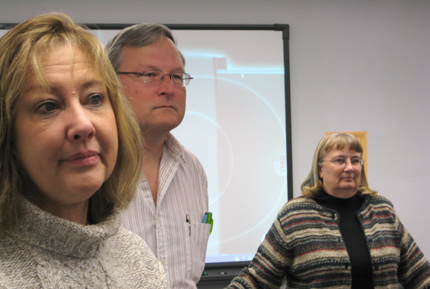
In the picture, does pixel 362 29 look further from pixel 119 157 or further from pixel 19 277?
pixel 19 277

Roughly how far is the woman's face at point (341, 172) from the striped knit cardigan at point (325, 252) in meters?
0.12

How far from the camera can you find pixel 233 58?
315 cm

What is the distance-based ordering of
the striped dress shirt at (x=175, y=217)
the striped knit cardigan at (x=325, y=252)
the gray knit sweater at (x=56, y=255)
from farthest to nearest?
the striped knit cardigan at (x=325, y=252) → the striped dress shirt at (x=175, y=217) → the gray knit sweater at (x=56, y=255)

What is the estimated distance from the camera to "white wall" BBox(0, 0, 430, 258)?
3.14 m

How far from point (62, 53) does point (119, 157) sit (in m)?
0.22

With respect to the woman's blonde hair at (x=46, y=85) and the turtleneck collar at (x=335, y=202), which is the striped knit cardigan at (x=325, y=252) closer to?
the turtleneck collar at (x=335, y=202)

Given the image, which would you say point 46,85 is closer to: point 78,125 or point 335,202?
point 78,125

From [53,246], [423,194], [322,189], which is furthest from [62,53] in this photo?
[423,194]

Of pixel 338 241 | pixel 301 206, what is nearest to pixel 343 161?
pixel 301 206

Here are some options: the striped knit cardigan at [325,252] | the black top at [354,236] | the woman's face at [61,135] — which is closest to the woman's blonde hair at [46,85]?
the woman's face at [61,135]

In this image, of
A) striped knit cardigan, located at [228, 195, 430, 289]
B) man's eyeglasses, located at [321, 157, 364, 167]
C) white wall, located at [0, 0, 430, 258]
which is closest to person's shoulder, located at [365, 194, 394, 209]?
striped knit cardigan, located at [228, 195, 430, 289]

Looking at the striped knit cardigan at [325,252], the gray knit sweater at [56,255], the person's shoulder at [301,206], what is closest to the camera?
the gray knit sweater at [56,255]

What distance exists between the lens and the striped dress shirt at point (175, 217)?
1317mm

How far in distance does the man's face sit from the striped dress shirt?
151 millimetres
